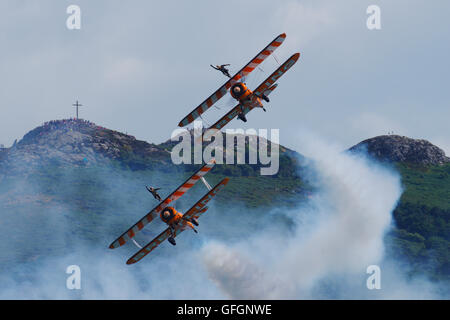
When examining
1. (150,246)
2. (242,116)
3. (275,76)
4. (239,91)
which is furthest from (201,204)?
(275,76)

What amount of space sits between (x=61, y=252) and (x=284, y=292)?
6116 cm

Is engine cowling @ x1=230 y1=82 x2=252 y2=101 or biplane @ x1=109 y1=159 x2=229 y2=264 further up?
engine cowling @ x1=230 y1=82 x2=252 y2=101

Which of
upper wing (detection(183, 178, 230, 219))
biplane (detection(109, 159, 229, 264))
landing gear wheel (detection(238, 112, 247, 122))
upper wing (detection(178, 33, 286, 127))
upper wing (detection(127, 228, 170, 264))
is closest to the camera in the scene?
biplane (detection(109, 159, 229, 264))

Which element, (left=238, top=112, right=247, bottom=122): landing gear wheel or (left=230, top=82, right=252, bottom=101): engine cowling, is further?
(left=238, top=112, right=247, bottom=122): landing gear wheel

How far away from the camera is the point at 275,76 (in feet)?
284

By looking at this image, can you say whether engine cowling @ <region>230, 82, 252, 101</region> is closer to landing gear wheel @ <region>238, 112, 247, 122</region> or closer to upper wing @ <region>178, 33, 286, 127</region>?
upper wing @ <region>178, 33, 286, 127</region>

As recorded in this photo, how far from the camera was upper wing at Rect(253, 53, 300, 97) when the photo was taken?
8594 cm

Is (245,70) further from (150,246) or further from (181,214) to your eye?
(150,246)

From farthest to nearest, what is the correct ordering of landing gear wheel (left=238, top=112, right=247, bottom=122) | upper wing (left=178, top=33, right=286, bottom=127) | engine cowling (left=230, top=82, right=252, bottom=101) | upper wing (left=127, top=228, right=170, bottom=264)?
upper wing (left=127, top=228, right=170, bottom=264), landing gear wheel (left=238, top=112, right=247, bottom=122), upper wing (left=178, top=33, right=286, bottom=127), engine cowling (left=230, top=82, right=252, bottom=101)

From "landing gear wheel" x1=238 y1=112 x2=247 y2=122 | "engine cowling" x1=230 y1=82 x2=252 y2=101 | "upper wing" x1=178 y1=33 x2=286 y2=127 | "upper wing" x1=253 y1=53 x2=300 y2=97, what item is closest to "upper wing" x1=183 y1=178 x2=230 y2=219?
"landing gear wheel" x1=238 y1=112 x2=247 y2=122

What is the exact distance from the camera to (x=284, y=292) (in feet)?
384

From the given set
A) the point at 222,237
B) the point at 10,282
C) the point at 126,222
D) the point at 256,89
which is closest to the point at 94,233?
the point at 126,222

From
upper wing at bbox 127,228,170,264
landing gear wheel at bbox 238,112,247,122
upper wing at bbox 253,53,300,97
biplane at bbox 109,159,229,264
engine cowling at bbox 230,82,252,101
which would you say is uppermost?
upper wing at bbox 253,53,300,97

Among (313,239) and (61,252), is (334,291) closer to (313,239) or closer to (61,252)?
(313,239)
